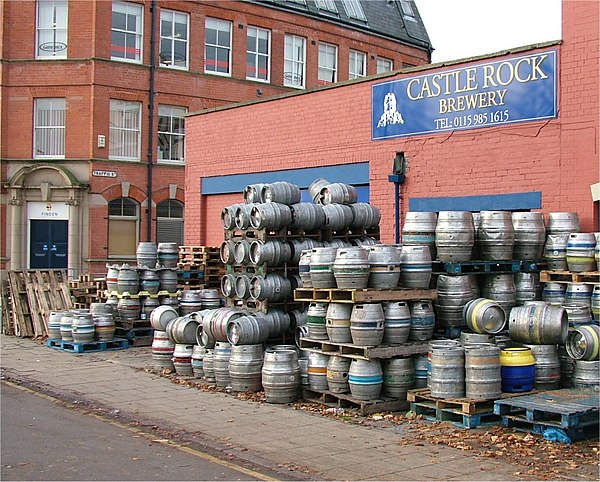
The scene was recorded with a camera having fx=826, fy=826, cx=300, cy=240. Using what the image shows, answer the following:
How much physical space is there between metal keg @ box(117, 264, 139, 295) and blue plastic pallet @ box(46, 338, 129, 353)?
106 cm

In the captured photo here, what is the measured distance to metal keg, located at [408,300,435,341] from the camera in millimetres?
11195

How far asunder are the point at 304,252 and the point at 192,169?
10.9 meters

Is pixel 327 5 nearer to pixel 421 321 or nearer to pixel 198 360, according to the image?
pixel 198 360

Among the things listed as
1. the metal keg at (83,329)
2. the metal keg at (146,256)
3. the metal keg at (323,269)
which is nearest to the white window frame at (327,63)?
the metal keg at (146,256)

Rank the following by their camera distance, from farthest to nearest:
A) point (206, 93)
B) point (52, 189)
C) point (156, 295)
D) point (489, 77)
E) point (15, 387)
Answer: point (206, 93)
point (52, 189)
point (156, 295)
point (489, 77)
point (15, 387)

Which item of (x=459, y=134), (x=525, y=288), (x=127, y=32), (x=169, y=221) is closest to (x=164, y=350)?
(x=525, y=288)

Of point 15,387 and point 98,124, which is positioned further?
point 98,124

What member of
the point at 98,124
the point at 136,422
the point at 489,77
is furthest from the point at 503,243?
the point at 98,124

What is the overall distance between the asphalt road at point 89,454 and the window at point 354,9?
31.9m

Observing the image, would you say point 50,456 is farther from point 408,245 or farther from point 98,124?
point 98,124

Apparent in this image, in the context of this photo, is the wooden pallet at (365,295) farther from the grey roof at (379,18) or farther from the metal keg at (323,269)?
the grey roof at (379,18)

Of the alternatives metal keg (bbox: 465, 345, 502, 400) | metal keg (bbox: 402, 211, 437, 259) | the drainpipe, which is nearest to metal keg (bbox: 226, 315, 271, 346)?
metal keg (bbox: 402, 211, 437, 259)

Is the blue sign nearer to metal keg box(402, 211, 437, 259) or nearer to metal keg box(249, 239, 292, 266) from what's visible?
metal keg box(402, 211, 437, 259)

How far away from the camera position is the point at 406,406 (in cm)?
1085
